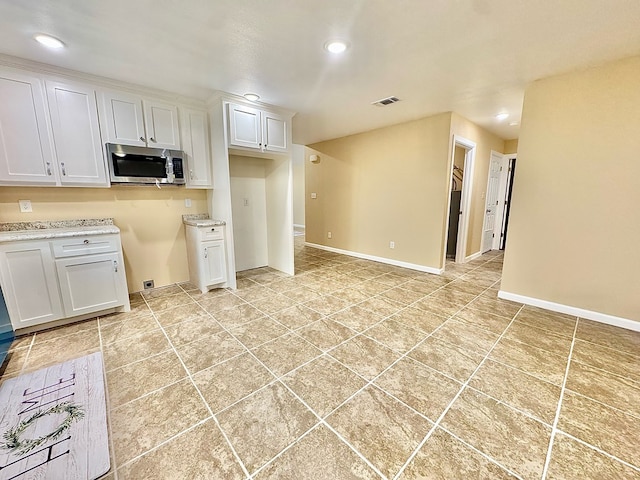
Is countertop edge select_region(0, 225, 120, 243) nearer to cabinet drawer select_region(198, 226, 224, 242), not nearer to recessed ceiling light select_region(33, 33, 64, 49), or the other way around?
cabinet drawer select_region(198, 226, 224, 242)

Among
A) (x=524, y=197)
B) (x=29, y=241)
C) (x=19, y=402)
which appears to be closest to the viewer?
(x=19, y=402)

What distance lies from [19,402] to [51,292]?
1148 millimetres

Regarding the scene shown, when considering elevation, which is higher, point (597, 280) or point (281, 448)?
point (597, 280)

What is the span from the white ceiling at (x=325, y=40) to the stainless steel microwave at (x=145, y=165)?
28.0 inches

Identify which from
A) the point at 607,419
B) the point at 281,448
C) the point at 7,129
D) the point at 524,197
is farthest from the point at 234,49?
the point at 607,419

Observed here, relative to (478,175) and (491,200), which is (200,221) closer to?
(478,175)

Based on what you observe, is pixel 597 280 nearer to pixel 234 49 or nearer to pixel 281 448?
pixel 281 448

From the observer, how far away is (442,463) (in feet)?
4.19

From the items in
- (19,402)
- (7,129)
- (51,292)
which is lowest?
(19,402)

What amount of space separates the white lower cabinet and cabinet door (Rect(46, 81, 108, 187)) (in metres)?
0.70

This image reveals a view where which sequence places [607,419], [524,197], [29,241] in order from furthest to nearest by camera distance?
[524,197] → [29,241] → [607,419]

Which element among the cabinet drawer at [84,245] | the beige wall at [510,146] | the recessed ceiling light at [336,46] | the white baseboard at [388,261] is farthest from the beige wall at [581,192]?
the cabinet drawer at [84,245]

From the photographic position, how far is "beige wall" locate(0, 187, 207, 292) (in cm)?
272

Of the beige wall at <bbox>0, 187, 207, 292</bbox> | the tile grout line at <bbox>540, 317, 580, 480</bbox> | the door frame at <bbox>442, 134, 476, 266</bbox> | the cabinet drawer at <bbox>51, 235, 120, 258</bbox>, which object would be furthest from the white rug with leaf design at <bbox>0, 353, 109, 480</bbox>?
the door frame at <bbox>442, 134, 476, 266</bbox>
